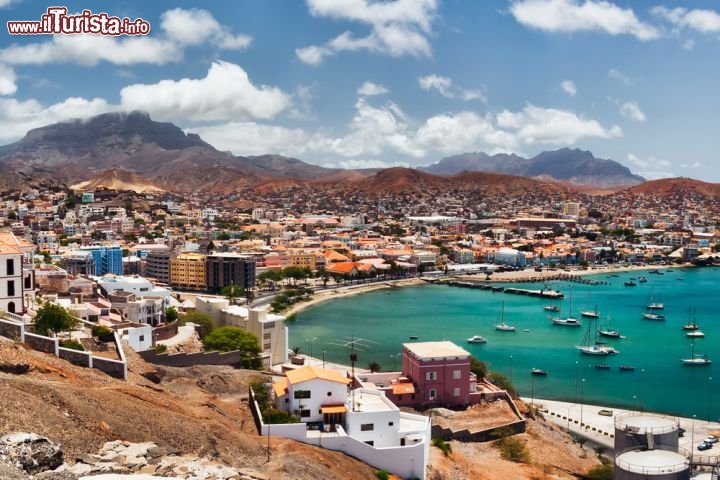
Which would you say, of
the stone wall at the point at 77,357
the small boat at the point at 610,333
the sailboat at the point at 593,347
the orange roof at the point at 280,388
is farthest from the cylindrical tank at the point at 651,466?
the small boat at the point at 610,333

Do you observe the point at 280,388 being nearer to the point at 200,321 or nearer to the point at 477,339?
the point at 200,321

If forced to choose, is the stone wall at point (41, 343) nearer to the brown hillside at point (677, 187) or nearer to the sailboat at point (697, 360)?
the sailboat at point (697, 360)

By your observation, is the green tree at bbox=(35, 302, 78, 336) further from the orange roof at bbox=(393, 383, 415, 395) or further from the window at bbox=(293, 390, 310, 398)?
the orange roof at bbox=(393, 383, 415, 395)

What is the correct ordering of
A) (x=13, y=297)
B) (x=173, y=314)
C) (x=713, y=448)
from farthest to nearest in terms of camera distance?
(x=173, y=314) → (x=713, y=448) → (x=13, y=297)

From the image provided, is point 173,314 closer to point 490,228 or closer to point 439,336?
point 439,336

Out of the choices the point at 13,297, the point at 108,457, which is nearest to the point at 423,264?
the point at 13,297

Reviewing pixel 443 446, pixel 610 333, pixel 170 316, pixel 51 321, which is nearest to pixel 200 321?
pixel 170 316

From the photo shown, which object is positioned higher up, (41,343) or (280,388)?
(41,343)
